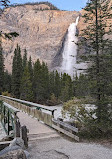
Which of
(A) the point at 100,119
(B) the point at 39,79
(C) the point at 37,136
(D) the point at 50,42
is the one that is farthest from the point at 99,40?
(D) the point at 50,42

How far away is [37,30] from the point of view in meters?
102

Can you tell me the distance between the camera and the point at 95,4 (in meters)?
9.62

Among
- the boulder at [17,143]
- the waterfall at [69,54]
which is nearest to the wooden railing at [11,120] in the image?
the boulder at [17,143]

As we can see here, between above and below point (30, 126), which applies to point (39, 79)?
above

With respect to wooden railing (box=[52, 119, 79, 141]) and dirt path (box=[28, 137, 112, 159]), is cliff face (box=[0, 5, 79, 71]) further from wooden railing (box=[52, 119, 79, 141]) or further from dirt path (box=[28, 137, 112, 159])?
dirt path (box=[28, 137, 112, 159])

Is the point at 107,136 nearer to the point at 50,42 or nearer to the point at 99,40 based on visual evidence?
the point at 99,40

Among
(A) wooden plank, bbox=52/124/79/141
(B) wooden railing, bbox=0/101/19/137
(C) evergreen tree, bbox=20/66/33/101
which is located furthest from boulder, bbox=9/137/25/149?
(C) evergreen tree, bbox=20/66/33/101

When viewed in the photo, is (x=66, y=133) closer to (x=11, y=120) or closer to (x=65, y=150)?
(x=65, y=150)

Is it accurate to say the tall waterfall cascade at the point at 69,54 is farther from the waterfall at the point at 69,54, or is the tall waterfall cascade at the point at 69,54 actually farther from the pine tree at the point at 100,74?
the pine tree at the point at 100,74

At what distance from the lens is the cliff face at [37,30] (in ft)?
308

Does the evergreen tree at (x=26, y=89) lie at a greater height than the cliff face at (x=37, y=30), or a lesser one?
lesser

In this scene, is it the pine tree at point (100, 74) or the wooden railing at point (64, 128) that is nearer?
the wooden railing at point (64, 128)

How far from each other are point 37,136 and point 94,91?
3.67m

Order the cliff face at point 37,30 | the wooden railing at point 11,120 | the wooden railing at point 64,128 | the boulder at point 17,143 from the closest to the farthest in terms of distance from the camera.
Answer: the boulder at point 17,143, the wooden railing at point 11,120, the wooden railing at point 64,128, the cliff face at point 37,30
